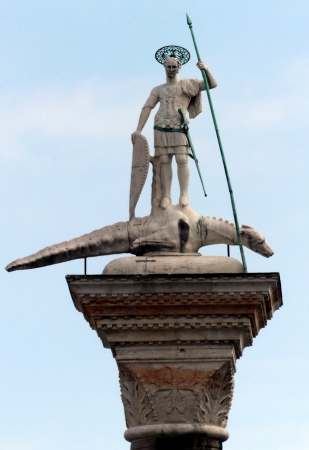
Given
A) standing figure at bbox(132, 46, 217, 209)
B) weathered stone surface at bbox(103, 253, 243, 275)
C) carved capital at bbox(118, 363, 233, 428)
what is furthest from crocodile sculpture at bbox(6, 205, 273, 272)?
carved capital at bbox(118, 363, 233, 428)

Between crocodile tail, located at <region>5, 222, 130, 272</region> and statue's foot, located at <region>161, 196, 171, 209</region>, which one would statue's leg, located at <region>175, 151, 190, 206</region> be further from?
crocodile tail, located at <region>5, 222, 130, 272</region>

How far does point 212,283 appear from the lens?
20.6 m

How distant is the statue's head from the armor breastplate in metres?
0.19

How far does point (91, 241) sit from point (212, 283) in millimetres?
2562

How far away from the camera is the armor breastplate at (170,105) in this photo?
22.3 m

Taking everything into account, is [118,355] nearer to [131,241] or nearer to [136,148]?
[131,241]

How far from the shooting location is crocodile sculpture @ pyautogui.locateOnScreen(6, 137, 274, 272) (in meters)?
21.7

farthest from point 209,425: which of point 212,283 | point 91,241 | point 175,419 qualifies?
point 91,241

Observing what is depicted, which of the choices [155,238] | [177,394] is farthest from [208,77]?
[177,394]

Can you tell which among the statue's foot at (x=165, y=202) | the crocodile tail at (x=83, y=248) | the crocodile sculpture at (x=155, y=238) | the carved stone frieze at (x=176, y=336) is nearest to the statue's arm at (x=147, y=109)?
the statue's foot at (x=165, y=202)

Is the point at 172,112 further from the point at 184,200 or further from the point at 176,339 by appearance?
the point at 176,339

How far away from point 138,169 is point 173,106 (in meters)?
1.19

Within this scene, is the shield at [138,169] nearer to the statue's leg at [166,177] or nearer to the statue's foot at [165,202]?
the statue's leg at [166,177]

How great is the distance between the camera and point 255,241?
21.9 meters
